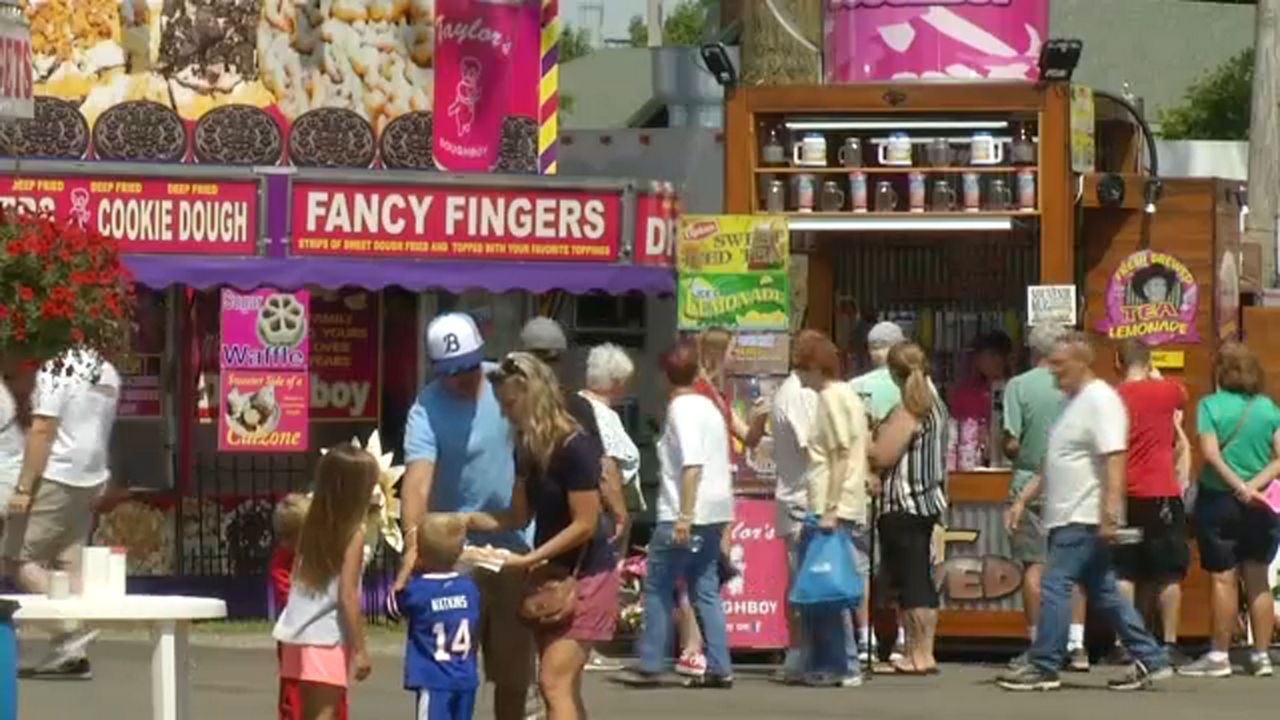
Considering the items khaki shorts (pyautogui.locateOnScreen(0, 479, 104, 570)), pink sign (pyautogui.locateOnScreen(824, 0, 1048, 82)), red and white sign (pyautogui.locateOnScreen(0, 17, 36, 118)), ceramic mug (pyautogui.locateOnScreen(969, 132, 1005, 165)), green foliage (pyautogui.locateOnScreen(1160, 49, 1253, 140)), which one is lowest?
khaki shorts (pyautogui.locateOnScreen(0, 479, 104, 570))

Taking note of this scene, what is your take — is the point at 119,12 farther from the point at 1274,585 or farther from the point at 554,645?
the point at 554,645

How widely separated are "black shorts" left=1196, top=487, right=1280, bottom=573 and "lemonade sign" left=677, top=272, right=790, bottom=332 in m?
2.51

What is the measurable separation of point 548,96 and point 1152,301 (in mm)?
5040

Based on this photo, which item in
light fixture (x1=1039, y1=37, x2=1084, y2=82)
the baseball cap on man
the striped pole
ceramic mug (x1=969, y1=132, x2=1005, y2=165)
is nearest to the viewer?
the baseball cap on man

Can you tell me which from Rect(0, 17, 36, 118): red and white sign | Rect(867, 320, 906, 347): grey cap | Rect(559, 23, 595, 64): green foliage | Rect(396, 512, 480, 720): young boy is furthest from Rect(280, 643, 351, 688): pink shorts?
Rect(559, 23, 595, 64): green foliage

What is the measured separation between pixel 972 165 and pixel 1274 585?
295cm

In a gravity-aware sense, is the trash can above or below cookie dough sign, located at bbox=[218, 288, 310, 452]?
below

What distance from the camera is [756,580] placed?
16.8 metres

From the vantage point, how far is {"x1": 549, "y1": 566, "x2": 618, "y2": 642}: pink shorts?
11.1 metres

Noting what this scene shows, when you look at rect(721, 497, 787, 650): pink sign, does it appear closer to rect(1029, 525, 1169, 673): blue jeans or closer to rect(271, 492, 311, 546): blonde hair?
rect(1029, 525, 1169, 673): blue jeans

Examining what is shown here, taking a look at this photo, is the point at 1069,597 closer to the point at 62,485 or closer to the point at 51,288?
the point at 62,485

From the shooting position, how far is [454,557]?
10.7 metres

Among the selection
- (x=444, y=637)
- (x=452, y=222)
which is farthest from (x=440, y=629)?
(x=452, y=222)

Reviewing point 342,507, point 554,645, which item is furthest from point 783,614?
point 342,507
